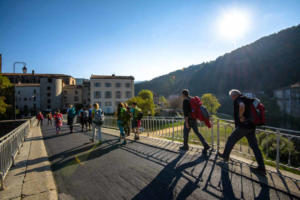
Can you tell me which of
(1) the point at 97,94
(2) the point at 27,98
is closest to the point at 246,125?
(1) the point at 97,94

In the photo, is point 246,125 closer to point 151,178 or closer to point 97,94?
point 151,178

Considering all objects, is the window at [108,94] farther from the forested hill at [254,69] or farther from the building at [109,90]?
the forested hill at [254,69]

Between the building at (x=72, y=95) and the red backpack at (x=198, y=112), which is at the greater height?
the building at (x=72, y=95)

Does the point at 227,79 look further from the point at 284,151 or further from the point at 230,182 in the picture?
the point at 230,182

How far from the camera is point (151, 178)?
3.47 m

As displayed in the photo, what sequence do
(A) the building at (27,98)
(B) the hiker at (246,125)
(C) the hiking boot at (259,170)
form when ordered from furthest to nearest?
1. (A) the building at (27,98)
2. (B) the hiker at (246,125)
3. (C) the hiking boot at (259,170)

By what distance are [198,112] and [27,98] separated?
7064cm

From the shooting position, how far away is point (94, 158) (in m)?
4.95

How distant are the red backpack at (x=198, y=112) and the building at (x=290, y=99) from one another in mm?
68249

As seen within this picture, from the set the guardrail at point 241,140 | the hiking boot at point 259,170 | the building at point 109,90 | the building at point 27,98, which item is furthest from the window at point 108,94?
the hiking boot at point 259,170

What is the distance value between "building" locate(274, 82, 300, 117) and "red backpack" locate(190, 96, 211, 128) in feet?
224

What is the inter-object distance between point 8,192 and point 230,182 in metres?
4.50

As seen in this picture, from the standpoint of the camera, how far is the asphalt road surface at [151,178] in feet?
9.30

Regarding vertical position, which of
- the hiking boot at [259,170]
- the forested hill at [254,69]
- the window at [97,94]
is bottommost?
the hiking boot at [259,170]
